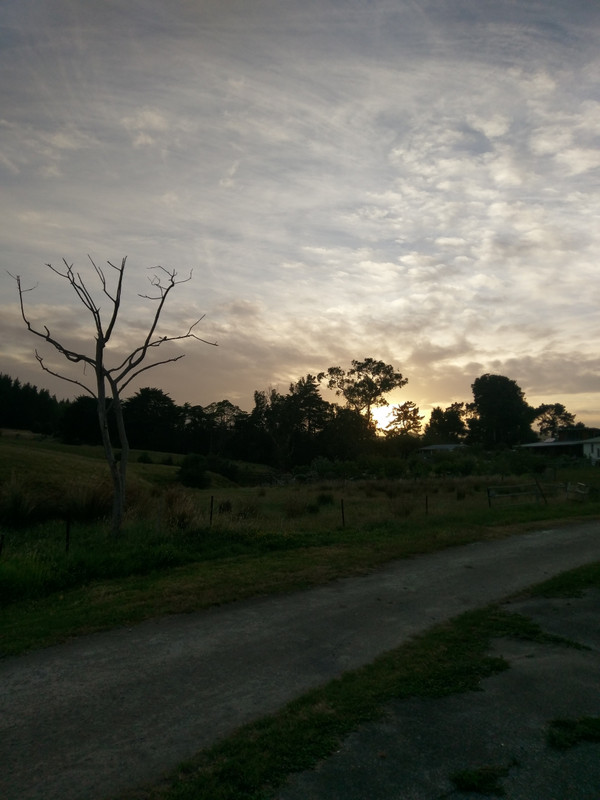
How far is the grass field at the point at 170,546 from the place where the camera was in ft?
26.8

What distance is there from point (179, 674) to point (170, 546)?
20.0 feet

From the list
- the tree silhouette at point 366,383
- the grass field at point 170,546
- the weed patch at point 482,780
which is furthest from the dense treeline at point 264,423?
the weed patch at point 482,780

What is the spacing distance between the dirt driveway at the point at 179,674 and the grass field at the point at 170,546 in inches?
28.6

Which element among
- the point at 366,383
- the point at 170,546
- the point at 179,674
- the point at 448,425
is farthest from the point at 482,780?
the point at 448,425

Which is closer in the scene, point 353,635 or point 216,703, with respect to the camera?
point 216,703

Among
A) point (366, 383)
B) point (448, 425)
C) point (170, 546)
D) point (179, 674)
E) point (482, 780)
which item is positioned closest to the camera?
point (482, 780)

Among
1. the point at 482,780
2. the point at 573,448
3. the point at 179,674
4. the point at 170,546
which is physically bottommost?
the point at 179,674

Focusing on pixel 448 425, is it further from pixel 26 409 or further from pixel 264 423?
pixel 26 409

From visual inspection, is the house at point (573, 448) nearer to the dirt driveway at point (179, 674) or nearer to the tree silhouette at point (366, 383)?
the tree silhouette at point (366, 383)

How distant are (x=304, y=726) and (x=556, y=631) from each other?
13.3 ft

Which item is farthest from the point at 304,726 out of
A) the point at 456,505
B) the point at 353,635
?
the point at 456,505

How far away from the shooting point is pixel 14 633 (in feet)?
22.5

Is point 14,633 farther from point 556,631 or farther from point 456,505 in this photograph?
point 456,505

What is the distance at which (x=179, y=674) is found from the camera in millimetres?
5699
